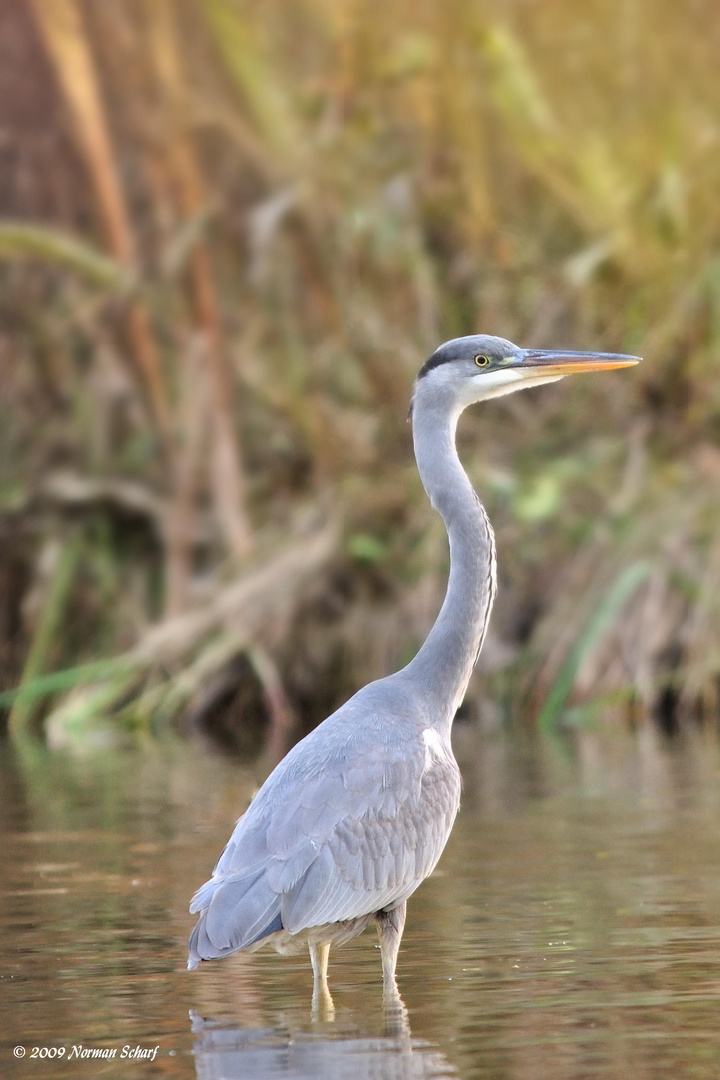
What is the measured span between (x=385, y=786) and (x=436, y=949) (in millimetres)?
674

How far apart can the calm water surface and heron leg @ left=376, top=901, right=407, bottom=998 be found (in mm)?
54

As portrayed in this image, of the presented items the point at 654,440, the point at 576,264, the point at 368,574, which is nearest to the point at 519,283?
the point at 576,264

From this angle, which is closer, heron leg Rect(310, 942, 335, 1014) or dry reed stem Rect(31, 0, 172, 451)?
heron leg Rect(310, 942, 335, 1014)

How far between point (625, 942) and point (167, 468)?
33.8 feet

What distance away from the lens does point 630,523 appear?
13352mm

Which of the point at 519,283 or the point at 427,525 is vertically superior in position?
the point at 519,283

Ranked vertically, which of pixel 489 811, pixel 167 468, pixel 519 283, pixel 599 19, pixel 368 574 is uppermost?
pixel 599 19

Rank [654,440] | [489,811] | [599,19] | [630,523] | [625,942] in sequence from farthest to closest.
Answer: [599,19], [654,440], [630,523], [489,811], [625,942]

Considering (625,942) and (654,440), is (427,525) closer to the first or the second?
(654,440)

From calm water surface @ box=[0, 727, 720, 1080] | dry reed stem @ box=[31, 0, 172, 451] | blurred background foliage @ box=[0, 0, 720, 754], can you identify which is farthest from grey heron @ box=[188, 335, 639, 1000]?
dry reed stem @ box=[31, 0, 172, 451]

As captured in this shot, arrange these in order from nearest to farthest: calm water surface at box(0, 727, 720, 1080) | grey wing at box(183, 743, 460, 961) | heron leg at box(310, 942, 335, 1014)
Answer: calm water surface at box(0, 727, 720, 1080)
grey wing at box(183, 743, 460, 961)
heron leg at box(310, 942, 335, 1014)

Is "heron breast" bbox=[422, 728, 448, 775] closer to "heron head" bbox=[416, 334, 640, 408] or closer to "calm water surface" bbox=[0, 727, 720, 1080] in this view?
"calm water surface" bbox=[0, 727, 720, 1080]

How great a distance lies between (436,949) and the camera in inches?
238

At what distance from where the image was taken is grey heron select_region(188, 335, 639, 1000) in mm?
5289
